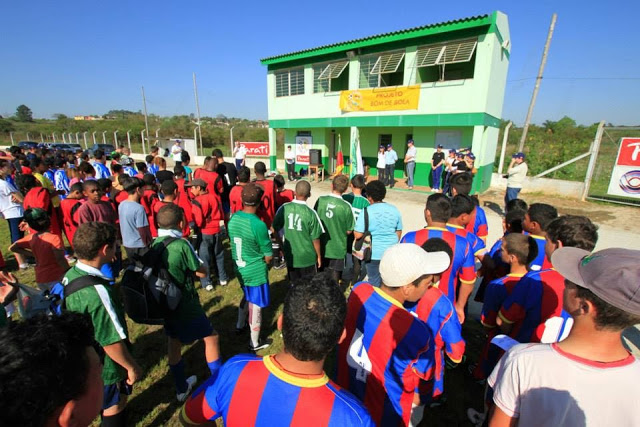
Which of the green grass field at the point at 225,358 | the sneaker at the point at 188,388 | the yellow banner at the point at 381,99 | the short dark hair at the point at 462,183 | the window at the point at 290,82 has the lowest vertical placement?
the green grass field at the point at 225,358

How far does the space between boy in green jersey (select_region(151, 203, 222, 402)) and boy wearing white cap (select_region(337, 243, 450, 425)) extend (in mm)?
1494

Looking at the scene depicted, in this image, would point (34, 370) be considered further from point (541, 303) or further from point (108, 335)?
point (541, 303)

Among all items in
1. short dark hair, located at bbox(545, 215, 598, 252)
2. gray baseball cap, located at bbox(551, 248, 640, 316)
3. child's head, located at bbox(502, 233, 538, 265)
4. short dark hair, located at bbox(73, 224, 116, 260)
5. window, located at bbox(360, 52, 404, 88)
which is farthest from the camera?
window, located at bbox(360, 52, 404, 88)

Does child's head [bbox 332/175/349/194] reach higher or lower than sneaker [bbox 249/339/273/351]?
higher

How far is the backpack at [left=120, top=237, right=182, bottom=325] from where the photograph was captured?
243cm

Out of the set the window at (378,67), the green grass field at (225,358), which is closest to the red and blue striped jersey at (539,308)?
the green grass field at (225,358)

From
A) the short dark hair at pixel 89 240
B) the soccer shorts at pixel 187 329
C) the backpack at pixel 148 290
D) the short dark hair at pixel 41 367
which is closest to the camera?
the short dark hair at pixel 41 367

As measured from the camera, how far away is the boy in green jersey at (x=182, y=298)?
263 cm

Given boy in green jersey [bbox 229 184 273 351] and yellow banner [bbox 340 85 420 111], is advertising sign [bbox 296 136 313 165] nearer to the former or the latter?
yellow banner [bbox 340 85 420 111]

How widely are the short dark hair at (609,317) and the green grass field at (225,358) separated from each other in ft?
7.23

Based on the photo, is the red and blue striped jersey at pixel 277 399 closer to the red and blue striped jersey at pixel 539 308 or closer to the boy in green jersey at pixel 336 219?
the red and blue striped jersey at pixel 539 308

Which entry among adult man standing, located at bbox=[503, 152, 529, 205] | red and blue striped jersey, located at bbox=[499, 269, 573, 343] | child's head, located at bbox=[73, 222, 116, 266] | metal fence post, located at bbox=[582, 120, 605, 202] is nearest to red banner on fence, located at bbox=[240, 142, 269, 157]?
adult man standing, located at bbox=[503, 152, 529, 205]

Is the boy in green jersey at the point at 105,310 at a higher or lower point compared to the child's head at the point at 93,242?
lower

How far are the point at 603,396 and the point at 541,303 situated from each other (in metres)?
1.11
